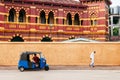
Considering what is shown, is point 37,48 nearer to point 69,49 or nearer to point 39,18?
point 69,49

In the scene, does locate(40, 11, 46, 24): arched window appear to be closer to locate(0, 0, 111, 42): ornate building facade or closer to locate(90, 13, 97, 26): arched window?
locate(0, 0, 111, 42): ornate building facade

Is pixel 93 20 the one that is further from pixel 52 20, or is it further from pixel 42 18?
pixel 42 18

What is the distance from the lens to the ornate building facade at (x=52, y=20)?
38344 millimetres


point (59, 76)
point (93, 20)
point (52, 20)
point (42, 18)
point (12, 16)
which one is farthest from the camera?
point (93, 20)

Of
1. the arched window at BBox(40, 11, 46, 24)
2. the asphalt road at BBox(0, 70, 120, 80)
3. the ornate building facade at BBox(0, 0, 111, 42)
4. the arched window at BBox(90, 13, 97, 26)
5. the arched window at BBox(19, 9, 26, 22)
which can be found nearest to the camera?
the asphalt road at BBox(0, 70, 120, 80)

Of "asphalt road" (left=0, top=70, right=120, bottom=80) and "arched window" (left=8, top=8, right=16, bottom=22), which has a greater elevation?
"arched window" (left=8, top=8, right=16, bottom=22)

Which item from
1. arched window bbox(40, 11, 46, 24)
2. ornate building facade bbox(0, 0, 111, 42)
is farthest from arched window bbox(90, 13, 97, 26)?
arched window bbox(40, 11, 46, 24)

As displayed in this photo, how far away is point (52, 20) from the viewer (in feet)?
138

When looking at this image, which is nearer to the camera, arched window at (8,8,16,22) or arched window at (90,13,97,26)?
arched window at (8,8,16,22)

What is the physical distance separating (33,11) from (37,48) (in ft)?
37.3

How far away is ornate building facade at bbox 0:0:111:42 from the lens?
38344 mm

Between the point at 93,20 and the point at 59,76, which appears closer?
the point at 59,76

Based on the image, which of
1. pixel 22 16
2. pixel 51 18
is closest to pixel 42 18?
pixel 51 18

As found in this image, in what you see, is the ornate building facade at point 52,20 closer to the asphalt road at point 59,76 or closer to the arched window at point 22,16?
the arched window at point 22,16
